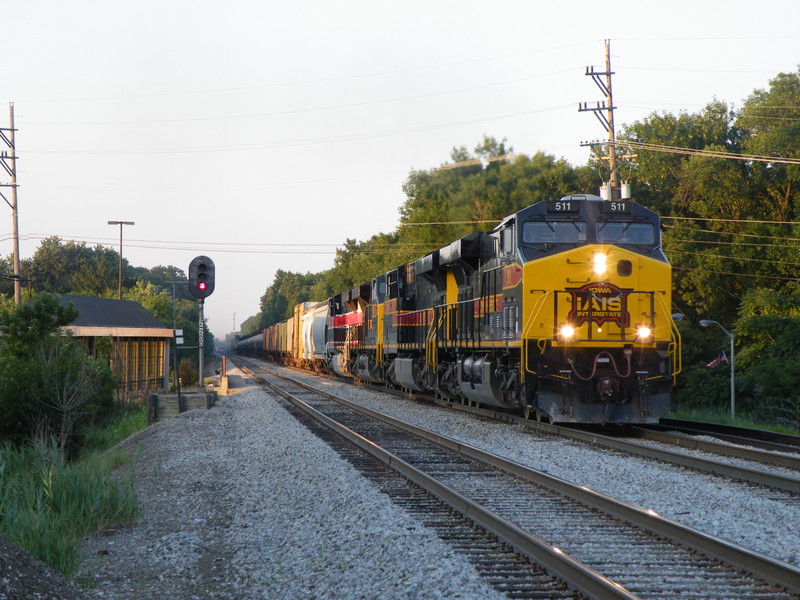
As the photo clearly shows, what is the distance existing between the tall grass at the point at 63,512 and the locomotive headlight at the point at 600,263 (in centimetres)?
809

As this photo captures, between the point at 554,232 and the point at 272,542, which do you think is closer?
the point at 272,542

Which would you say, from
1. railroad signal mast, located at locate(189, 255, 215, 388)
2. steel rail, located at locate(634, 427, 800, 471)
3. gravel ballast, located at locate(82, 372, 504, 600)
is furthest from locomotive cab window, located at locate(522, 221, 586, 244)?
railroad signal mast, located at locate(189, 255, 215, 388)

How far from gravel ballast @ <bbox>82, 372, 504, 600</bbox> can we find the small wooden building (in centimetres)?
2268

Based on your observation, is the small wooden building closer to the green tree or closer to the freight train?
the green tree

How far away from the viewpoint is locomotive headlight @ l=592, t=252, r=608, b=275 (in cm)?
1320

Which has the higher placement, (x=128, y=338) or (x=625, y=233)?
(x=625, y=233)

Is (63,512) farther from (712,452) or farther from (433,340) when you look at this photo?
(433,340)

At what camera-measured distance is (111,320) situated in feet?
120

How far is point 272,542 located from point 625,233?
9244 mm

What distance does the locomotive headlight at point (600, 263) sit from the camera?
13195 mm

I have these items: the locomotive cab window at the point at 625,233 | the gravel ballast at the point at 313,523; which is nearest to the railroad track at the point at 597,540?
the gravel ballast at the point at 313,523

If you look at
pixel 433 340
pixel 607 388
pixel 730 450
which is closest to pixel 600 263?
pixel 607 388

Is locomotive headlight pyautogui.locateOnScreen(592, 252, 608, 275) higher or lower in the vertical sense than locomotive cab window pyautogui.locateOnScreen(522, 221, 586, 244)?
lower

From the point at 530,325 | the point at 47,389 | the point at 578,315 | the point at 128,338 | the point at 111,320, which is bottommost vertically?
the point at 47,389
